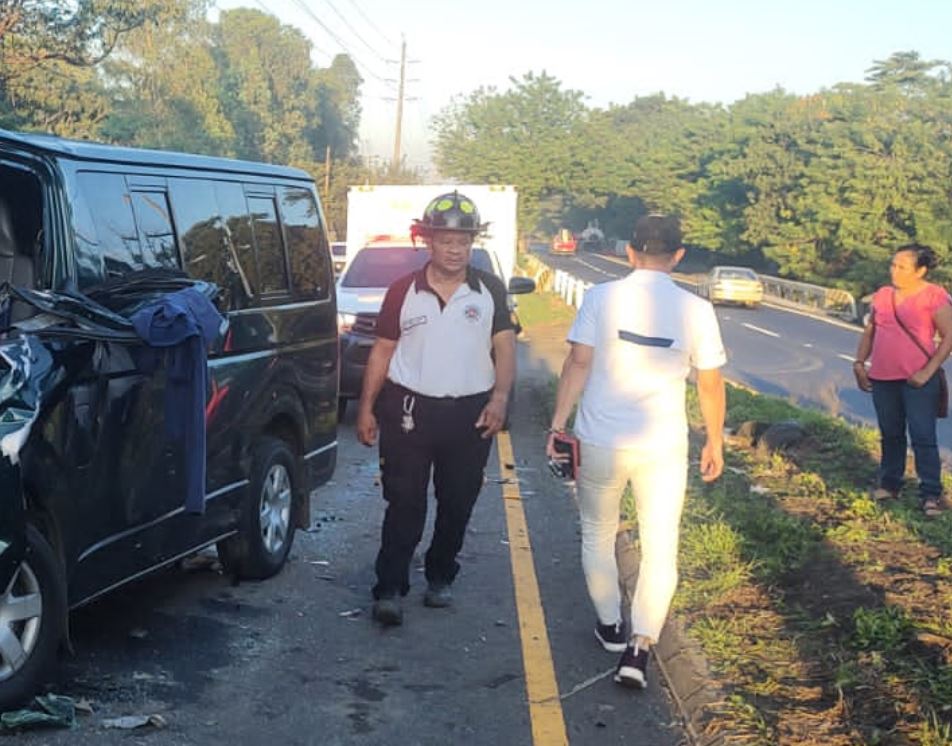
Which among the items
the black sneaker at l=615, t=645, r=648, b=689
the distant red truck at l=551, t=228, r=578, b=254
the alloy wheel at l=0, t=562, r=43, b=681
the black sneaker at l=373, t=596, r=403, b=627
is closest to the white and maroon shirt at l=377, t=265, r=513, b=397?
the black sneaker at l=373, t=596, r=403, b=627

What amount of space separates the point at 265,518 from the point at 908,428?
4.58 metres

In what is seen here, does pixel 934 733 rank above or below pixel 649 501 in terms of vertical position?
below

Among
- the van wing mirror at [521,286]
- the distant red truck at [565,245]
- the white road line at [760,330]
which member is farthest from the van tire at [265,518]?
the distant red truck at [565,245]

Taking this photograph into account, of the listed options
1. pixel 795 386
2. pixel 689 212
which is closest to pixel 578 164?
pixel 689 212

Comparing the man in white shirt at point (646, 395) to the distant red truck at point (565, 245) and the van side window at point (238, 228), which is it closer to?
the van side window at point (238, 228)

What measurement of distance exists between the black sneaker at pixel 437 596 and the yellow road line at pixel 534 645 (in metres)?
0.37

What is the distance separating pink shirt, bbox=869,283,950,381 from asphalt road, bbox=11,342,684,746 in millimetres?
2530

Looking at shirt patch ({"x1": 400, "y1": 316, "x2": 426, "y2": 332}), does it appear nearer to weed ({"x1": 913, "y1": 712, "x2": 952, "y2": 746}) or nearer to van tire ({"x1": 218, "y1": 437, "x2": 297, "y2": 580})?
van tire ({"x1": 218, "y1": 437, "x2": 297, "y2": 580})

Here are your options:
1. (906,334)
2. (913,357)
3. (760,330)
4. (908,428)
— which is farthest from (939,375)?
(760,330)

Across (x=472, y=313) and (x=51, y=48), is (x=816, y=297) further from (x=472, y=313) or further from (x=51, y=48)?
(x=472, y=313)

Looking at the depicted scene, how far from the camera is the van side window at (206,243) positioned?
556cm

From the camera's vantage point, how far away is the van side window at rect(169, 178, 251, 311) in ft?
18.2

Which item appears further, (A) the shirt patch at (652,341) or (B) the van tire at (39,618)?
(A) the shirt patch at (652,341)

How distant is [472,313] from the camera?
5.71 m
